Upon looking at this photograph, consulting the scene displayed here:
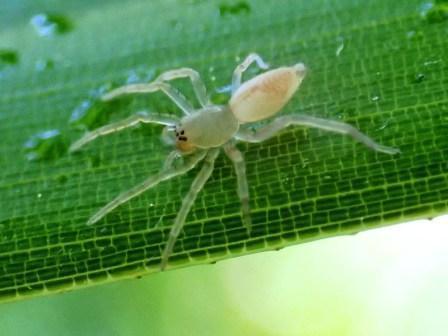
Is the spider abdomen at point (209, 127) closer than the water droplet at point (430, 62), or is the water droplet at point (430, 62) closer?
the water droplet at point (430, 62)

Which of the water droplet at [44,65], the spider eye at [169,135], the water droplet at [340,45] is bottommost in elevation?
the spider eye at [169,135]

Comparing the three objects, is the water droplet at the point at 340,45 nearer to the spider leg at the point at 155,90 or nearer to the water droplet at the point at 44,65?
the spider leg at the point at 155,90

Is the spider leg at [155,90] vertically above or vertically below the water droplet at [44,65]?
below

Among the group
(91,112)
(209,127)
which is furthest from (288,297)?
(91,112)

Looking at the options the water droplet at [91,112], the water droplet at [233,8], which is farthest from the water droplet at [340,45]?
the water droplet at [91,112]

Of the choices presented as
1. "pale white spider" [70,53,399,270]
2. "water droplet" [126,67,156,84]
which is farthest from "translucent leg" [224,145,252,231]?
"water droplet" [126,67,156,84]

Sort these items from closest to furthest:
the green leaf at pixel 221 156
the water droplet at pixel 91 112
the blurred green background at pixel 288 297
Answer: the green leaf at pixel 221 156
the water droplet at pixel 91 112
the blurred green background at pixel 288 297

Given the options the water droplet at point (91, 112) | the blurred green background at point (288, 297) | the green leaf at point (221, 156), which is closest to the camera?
the green leaf at point (221, 156)
